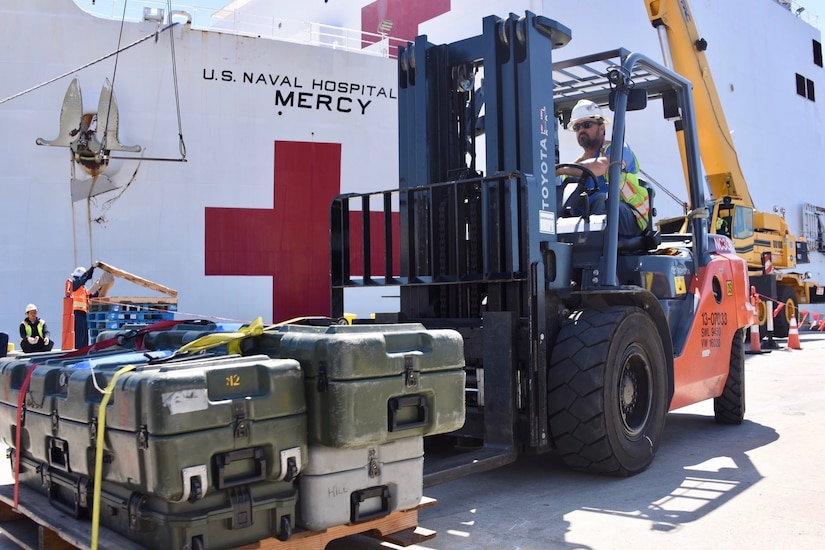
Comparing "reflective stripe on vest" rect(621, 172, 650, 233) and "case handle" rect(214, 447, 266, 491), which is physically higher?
"reflective stripe on vest" rect(621, 172, 650, 233)

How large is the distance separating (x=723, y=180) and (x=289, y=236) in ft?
28.4

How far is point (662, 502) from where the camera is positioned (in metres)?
4.16

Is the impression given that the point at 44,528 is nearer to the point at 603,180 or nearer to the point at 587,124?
the point at 603,180

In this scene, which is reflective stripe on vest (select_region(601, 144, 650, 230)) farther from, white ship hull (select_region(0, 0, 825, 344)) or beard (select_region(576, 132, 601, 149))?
white ship hull (select_region(0, 0, 825, 344))

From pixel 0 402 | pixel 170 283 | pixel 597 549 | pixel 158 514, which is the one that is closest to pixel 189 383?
pixel 158 514

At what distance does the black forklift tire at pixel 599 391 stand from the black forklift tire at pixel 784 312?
14724mm

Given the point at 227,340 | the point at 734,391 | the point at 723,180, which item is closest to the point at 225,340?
the point at 227,340

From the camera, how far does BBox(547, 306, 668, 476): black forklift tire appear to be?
14.3 feet

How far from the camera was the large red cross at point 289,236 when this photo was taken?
12523 millimetres

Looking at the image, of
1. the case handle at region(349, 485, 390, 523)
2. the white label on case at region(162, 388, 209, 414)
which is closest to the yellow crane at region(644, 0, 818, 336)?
the case handle at region(349, 485, 390, 523)

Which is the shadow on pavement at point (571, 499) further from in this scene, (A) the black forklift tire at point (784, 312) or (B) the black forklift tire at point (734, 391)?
(A) the black forklift tire at point (784, 312)

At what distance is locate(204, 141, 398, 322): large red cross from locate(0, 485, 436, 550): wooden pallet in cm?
905

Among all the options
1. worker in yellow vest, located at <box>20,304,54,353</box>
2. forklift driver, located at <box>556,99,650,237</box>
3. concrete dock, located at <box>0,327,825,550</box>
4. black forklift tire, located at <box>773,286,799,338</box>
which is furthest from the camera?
black forklift tire, located at <box>773,286,799,338</box>

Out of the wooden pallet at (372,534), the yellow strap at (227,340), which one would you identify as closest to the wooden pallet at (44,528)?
the wooden pallet at (372,534)
